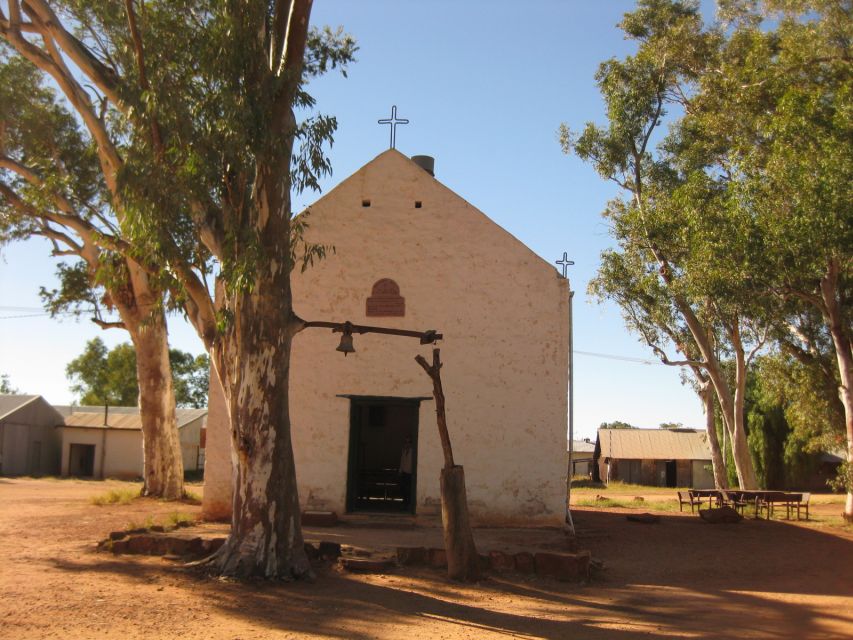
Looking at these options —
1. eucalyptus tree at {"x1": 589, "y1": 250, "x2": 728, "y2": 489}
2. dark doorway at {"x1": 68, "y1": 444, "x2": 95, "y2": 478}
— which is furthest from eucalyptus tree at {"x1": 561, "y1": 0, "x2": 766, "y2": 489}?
dark doorway at {"x1": 68, "y1": 444, "x2": 95, "y2": 478}

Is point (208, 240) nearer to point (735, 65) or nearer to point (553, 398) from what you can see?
point (553, 398)

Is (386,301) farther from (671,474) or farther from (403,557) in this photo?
(671,474)

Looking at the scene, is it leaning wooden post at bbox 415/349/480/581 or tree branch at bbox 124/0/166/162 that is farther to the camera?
tree branch at bbox 124/0/166/162

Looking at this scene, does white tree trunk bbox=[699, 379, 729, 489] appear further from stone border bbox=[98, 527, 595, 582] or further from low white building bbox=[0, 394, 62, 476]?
low white building bbox=[0, 394, 62, 476]

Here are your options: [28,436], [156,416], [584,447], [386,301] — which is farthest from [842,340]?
[584,447]

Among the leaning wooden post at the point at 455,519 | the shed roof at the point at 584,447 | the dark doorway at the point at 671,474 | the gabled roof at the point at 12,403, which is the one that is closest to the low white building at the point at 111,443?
the gabled roof at the point at 12,403

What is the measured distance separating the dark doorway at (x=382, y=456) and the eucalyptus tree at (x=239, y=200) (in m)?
5.42

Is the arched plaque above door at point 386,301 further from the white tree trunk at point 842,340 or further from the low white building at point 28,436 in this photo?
the low white building at point 28,436

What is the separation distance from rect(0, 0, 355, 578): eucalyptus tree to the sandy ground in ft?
3.50

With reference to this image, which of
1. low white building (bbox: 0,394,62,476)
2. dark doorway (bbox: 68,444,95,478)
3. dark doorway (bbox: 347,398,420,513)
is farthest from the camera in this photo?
dark doorway (bbox: 68,444,95,478)

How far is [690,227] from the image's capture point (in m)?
19.1

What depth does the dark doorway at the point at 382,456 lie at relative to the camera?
1538cm

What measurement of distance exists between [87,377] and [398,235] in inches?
2097

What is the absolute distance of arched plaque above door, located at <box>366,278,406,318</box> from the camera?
15.6 meters
